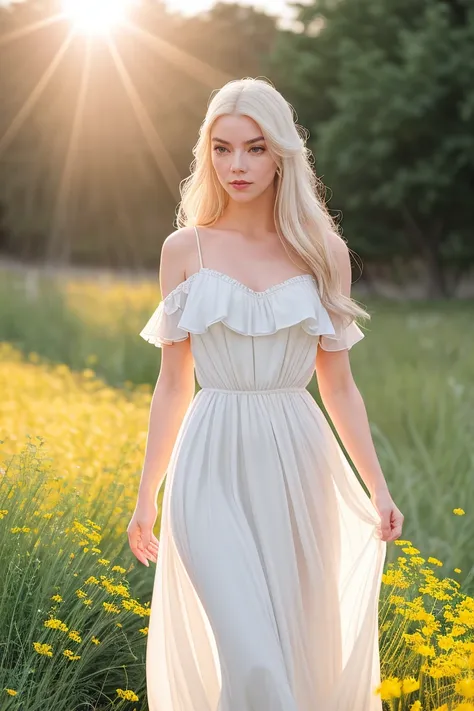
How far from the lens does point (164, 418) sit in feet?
10.2

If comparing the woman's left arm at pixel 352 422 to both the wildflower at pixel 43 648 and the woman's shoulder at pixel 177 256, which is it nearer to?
the woman's shoulder at pixel 177 256

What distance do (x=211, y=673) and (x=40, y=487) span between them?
43.0 inches

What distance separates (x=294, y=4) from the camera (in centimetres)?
2589

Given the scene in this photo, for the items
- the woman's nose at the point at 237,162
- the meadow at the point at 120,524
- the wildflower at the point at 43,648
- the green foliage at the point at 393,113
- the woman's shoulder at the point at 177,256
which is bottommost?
the wildflower at the point at 43,648

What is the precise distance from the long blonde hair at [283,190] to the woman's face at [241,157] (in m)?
0.03

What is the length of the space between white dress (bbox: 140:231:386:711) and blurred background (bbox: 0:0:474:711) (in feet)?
0.96

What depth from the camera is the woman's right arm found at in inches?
122

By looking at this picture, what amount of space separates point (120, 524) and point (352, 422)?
160 cm

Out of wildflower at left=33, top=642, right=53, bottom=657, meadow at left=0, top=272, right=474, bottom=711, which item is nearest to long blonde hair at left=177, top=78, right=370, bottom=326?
meadow at left=0, top=272, right=474, bottom=711

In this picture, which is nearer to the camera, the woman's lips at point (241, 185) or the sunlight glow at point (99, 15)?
the woman's lips at point (241, 185)

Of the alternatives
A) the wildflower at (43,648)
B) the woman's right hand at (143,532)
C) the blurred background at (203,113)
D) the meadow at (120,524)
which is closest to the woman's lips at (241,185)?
the woman's right hand at (143,532)

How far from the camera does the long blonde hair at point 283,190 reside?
3.02m

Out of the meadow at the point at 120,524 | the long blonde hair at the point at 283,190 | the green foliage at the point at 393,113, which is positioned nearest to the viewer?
the long blonde hair at the point at 283,190

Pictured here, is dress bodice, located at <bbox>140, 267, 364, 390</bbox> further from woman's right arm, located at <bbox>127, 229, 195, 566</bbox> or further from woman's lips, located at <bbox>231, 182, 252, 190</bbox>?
woman's lips, located at <bbox>231, 182, 252, 190</bbox>
